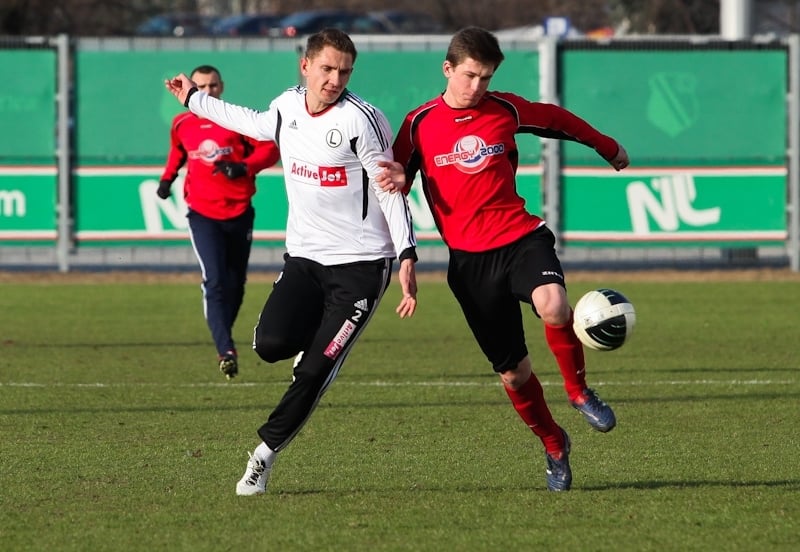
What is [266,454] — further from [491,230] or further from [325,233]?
[491,230]

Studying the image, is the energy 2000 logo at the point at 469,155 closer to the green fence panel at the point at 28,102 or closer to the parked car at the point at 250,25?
the green fence panel at the point at 28,102

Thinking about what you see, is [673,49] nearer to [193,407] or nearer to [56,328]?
[56,328]

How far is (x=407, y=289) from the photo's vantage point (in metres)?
6.73

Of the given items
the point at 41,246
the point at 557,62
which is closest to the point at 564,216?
the point at 557,62

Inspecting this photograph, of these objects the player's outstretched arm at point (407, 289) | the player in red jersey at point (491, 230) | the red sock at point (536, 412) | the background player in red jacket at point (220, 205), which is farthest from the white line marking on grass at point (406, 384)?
the player's outstretched arm at point (407, 289)

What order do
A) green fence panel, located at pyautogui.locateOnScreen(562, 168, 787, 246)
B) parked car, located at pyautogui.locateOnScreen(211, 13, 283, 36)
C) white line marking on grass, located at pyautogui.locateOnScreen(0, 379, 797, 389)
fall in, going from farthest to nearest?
parked car, located at pyautogui.locateOnScreen(211, 13, 283, 36)
green fence panel, located at pyautogui.locateOnScreen(562, 168, 787, 246)
white line marking on grass, located at pyautogui.locateOnScreen(0, 379, 797, 389)

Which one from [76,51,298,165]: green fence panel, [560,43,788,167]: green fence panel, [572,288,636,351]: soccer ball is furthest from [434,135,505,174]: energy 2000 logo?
[560,43,788,167]: green fence panel

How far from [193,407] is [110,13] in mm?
29523

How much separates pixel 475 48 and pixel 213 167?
5041 mm

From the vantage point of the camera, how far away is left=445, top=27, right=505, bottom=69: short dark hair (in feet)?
22.9

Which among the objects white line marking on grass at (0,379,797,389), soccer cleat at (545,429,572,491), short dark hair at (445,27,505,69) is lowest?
white line marking on grass at (0,379,797,389)

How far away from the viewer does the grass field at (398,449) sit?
249 inches

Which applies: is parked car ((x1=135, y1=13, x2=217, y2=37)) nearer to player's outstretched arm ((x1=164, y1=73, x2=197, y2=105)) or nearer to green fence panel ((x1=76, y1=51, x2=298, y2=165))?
green fence panel ((x1=76, y1=51, x2=298, y2=165))

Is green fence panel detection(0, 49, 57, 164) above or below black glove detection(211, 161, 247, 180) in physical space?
above
